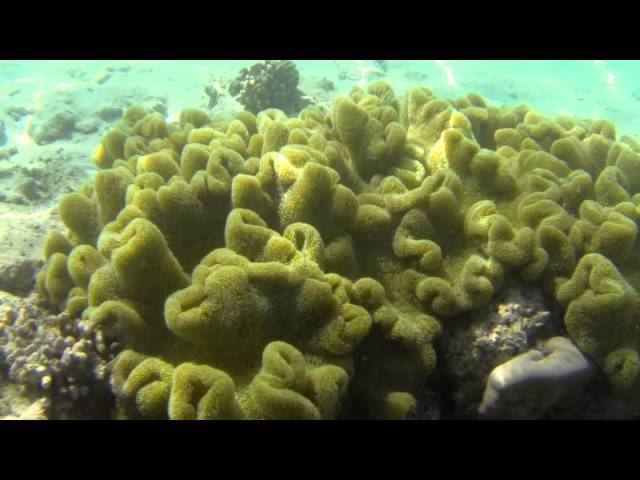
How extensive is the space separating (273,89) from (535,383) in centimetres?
946

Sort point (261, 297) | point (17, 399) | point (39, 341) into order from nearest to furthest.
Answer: point (261, 297) < point (17, 399) < point (39, 341)

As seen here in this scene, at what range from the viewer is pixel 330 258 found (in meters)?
3.26

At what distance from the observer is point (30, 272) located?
171 inches

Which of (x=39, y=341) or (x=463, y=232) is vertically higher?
(x=463, y=232)

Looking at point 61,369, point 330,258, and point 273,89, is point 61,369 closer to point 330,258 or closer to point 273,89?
point 330,258

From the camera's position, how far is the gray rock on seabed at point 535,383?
2793 millimetres

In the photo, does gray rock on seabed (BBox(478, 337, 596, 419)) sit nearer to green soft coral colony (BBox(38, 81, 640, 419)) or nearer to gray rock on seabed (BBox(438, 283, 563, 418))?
gray rock on seabed (BBox(438, 283, 563, 418))

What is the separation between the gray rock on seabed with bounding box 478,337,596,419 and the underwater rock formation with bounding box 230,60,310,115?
29.0 feet

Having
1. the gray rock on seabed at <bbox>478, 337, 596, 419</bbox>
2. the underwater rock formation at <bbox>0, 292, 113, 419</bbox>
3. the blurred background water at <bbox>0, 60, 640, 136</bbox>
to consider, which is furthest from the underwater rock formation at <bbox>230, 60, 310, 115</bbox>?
the gray rock on seabed at <bbox>478, 337, 596, 419</bbox>

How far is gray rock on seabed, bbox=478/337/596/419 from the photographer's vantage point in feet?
9.16

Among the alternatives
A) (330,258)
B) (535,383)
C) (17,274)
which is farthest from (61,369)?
(535,383)
